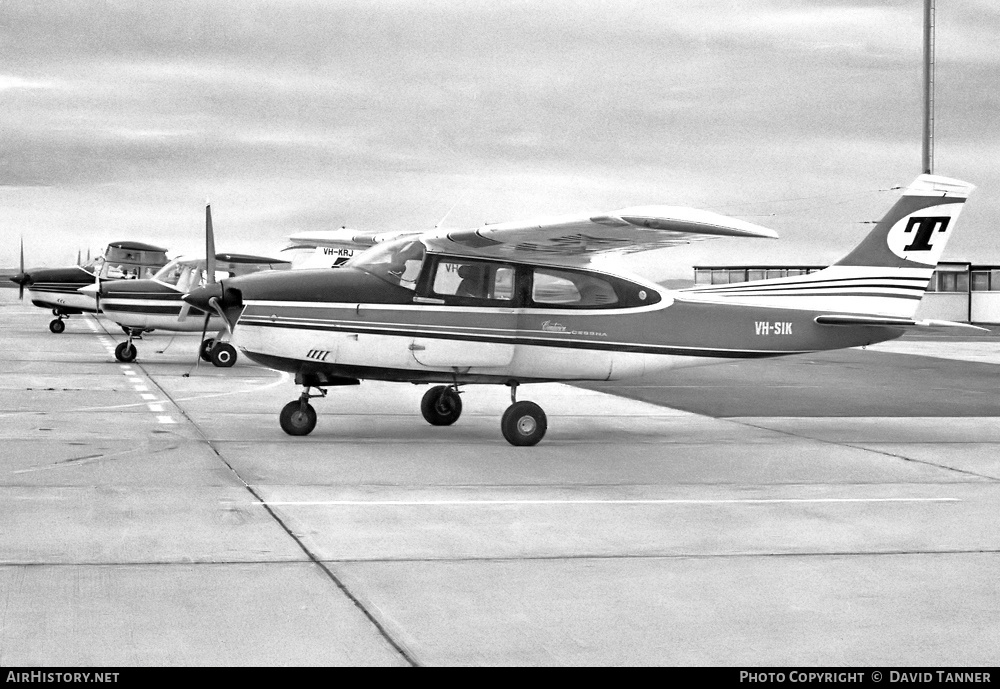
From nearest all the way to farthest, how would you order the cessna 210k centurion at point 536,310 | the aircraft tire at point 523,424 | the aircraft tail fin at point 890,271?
1. the cessna 210k centurion at point 536,310
2. the aircraft tire at point 523,424
3. the aircraft tail fin at point 890,271

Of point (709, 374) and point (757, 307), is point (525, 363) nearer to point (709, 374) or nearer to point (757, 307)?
point (757, 307)

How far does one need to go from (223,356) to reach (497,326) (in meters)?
11.4

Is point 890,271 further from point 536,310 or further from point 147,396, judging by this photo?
point 147,396

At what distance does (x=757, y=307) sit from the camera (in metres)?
12.8

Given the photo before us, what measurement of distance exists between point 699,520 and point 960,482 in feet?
10.2

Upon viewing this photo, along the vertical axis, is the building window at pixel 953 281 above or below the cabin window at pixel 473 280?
below

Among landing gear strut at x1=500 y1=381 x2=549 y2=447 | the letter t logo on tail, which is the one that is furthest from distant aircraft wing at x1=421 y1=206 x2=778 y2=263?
the letter t logo on tail

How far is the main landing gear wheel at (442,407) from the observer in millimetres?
13102

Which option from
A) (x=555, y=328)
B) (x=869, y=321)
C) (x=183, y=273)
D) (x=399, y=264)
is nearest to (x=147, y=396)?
(x=399, y=264)

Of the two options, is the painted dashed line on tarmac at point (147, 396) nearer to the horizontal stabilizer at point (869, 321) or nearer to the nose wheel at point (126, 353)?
the nose wheel at point (126, 353)

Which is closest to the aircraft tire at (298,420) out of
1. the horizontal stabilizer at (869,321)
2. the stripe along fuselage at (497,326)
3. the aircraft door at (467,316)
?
the stripe along fuselage at (497,326)

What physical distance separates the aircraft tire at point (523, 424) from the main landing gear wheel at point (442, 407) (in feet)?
4.95
